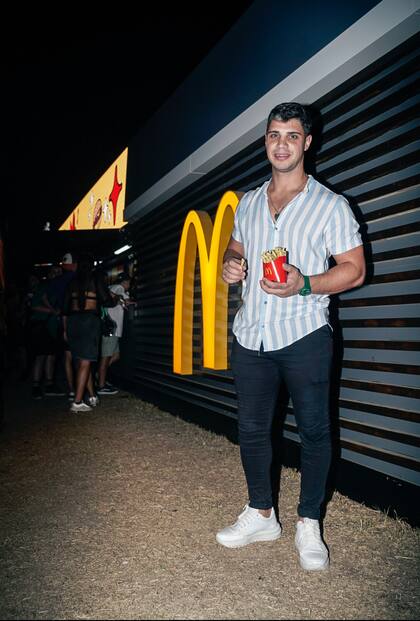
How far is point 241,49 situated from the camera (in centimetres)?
574

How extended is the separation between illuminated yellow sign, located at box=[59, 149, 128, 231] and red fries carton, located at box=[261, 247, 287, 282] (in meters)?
8.28

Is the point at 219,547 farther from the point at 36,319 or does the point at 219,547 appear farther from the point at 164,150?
the point at 36,319

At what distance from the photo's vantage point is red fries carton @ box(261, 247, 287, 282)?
8.74 feet

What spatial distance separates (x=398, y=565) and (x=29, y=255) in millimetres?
32265

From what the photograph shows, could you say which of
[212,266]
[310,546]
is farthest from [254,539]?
[212,266]

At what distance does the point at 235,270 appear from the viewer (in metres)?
2.96

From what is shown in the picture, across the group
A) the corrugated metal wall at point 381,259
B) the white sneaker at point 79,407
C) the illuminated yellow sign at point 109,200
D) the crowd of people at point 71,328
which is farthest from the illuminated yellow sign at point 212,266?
the illuminated yellow sign at point 109,200

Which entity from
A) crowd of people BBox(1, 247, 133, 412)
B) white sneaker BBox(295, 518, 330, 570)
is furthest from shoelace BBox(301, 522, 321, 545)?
crowd of people BBox(1, 247, 133, 412)

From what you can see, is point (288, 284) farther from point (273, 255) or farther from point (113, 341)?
point (113, 341)

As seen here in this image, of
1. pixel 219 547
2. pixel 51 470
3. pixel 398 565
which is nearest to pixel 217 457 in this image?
pixel 51 470

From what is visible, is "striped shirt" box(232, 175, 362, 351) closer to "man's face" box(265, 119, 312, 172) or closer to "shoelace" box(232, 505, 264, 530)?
"man's face" box(265, 119, 312, 172)

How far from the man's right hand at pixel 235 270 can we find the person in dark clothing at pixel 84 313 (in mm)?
4789

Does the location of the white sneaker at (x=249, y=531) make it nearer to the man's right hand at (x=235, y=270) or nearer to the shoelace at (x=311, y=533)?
the shoelace at (x=311, y=533)

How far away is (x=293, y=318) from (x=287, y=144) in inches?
36.4
